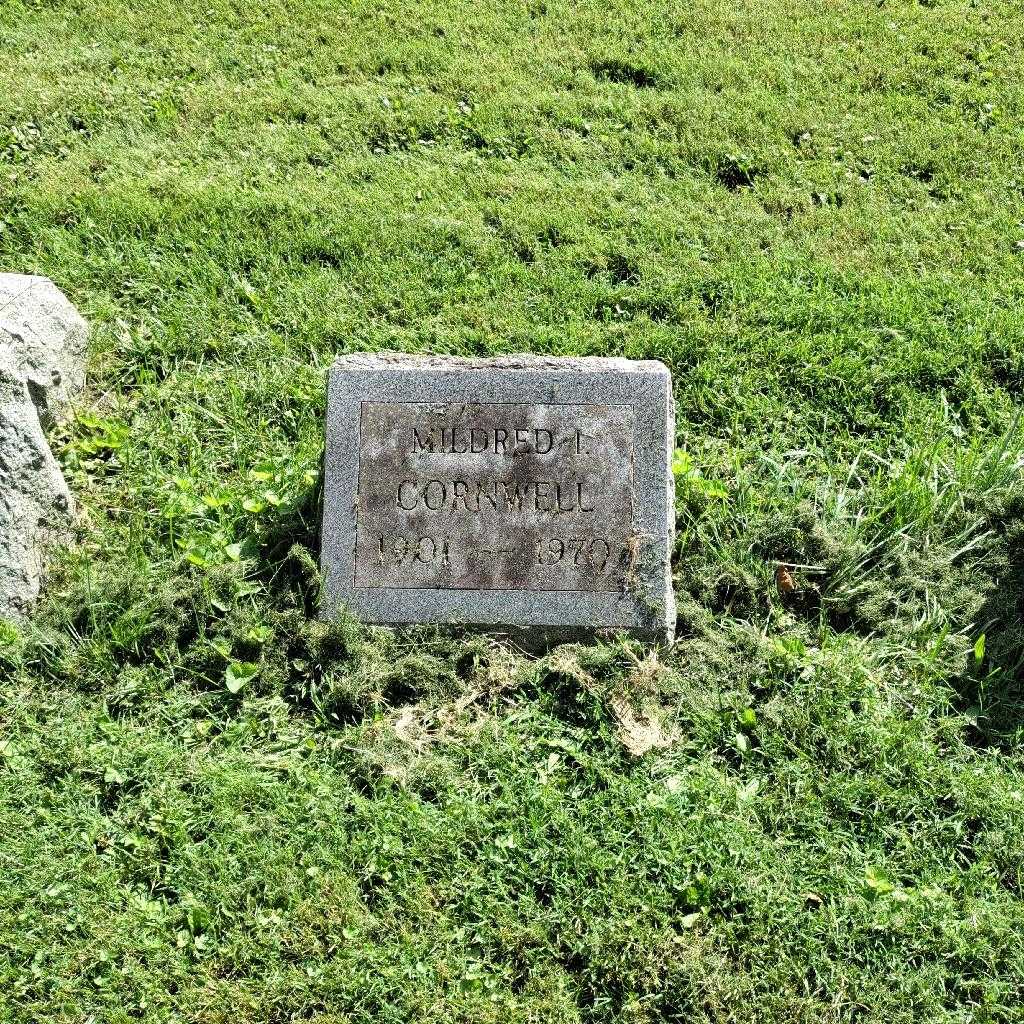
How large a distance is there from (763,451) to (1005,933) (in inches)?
83.8

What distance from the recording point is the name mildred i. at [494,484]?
12.7 feet

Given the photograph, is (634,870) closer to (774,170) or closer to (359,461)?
(359,461)

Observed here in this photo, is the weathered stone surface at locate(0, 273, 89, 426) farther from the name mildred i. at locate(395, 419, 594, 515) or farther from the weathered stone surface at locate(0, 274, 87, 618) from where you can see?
the name mildred i. at locate(395, 419, 594, 515)

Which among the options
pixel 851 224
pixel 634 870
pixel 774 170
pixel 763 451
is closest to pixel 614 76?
pixel 774 170

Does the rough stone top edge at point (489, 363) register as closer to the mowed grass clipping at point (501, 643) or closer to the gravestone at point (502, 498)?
the gravestone at point (502, 498)

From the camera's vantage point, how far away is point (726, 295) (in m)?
5.12

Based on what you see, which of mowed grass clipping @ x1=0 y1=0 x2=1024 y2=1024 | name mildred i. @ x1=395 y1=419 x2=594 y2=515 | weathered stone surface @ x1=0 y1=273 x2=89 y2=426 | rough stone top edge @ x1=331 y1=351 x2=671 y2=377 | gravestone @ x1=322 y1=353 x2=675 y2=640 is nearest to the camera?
mowed grass clipping @ x1=0 y1=0 x2=1024 y2=1024

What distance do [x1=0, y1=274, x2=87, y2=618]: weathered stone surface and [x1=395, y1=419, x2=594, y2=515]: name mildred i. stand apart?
141 cm

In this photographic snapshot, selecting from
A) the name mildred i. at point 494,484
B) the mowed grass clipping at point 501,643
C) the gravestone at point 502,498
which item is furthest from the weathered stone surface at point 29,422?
the name mildred i. at point 494,484

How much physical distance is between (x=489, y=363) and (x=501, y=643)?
1.22 meters

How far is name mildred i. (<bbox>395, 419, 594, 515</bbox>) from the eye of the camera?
152 inches

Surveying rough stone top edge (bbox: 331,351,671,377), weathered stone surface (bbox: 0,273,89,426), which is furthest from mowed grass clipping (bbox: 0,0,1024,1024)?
rough stone top edge (bbox: 331,351,671,377)

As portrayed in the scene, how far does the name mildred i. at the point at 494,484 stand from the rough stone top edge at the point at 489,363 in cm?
29

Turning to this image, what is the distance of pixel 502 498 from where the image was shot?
3.88 m
